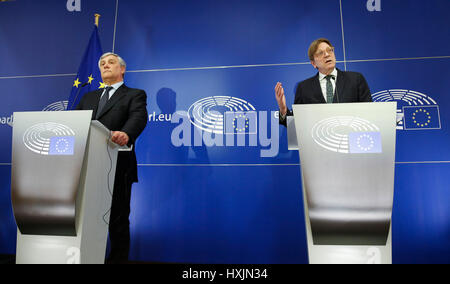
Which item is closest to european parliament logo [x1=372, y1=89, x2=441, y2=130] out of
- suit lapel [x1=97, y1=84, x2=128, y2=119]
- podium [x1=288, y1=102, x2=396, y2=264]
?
podium [x1=288, y1=102, x2=396, y2=264]

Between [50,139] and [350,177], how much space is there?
1.37m

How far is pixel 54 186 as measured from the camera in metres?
1.33

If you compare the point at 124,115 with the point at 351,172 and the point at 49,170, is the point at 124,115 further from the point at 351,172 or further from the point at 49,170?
the point at 351,172

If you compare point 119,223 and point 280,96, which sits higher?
point 280,96

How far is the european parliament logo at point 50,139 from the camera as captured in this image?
1.34 m

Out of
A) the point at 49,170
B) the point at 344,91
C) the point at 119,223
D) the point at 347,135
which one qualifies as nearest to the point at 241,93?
the point at 344,91

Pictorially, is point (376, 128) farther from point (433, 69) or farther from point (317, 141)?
point (433, 69)

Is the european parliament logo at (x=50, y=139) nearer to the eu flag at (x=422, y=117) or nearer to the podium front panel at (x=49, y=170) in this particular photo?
the podium front panel at (x=49, y=170)

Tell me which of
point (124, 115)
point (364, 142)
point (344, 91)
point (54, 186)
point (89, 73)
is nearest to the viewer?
point (364, 142)

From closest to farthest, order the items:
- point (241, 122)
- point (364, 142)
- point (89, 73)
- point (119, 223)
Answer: point (364, 142) → point (119, 223) → point (241, 122) → point (89, 73)

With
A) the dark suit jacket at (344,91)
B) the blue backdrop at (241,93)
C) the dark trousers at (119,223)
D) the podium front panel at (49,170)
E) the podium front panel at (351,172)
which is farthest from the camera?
the blue backdrop at (241,93)

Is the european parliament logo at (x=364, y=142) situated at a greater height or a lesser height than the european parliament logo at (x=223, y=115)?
lesser

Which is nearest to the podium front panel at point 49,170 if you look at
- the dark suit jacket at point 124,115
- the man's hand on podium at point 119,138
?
the man's hand on podium at point 119,138

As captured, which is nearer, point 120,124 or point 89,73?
point 120,124
